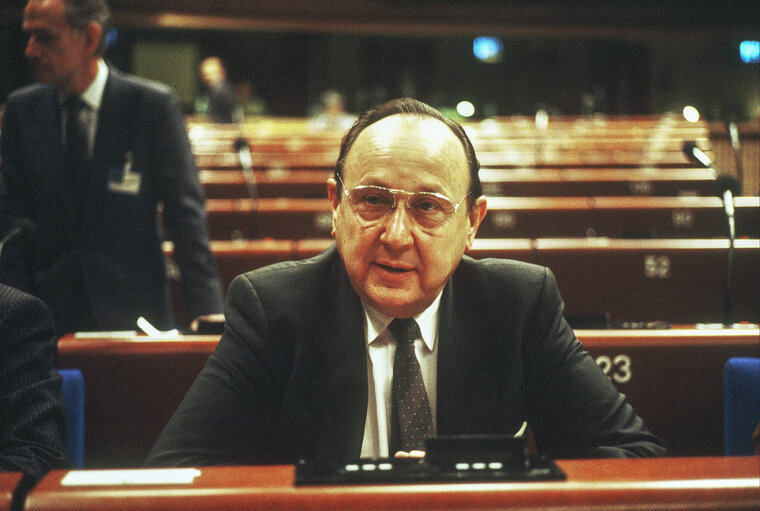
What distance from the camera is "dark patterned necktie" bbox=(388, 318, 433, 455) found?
1.24m

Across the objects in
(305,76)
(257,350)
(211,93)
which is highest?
(305,76)

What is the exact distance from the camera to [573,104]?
14398 mm

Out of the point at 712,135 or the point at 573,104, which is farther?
the point at 573,104

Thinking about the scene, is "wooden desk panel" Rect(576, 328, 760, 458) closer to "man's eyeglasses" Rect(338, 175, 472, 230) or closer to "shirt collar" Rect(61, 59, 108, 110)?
"man's eyeglasses" Rect(338, 175, 472, 230)

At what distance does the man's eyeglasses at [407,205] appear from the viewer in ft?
4.00

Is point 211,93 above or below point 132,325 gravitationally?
above

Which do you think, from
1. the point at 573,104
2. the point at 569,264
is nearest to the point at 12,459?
the point at 569,264

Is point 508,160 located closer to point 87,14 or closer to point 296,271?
point 87,14

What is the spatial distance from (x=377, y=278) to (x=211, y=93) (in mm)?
8176

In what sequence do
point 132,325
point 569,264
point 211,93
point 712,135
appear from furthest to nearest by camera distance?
point 211,93 → point 712,135 → point 569,264 → point 132,325

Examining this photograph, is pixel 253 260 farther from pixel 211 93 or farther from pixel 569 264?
pixel 211 93

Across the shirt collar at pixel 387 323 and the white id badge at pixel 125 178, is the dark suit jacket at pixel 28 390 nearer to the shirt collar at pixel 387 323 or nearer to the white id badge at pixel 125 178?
the shirt collar at pixel 387 323

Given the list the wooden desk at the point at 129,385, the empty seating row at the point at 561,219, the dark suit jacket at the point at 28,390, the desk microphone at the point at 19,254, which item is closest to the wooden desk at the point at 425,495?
the dark suit jacket at the point at 28,390

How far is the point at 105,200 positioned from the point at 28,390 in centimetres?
100
